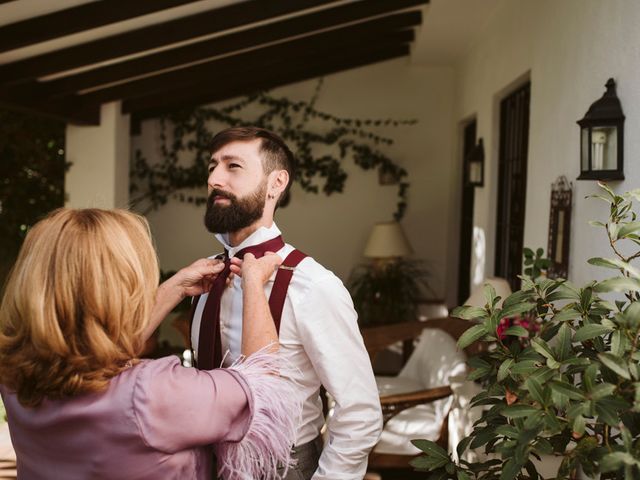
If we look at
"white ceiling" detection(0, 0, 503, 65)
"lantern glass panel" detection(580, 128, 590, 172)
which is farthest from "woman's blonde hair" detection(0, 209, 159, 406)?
"white ceiling" detection(0, 0, 503, 65)

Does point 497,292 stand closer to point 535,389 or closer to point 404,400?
point 404,400

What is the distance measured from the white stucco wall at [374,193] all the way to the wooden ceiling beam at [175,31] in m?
2.96

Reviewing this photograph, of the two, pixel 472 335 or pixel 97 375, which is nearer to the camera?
pixel 97 375

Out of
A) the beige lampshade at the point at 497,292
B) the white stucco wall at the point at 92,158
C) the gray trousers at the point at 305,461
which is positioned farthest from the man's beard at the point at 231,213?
the white stucco wall at the point at 92,158

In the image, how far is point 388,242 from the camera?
6.53 meters

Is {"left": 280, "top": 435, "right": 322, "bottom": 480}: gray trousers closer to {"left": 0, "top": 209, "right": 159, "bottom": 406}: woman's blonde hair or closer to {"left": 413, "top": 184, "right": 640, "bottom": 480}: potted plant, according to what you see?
{"left": 413, "top": 184, "right": 640, "bottom": 480}: potted plant

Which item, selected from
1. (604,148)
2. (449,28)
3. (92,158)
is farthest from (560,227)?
(92,158)

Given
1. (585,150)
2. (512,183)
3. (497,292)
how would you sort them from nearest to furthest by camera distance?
1. (585,150)
2. (497,292)
3. (512,183)

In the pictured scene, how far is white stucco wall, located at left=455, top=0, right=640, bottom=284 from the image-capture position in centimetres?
213

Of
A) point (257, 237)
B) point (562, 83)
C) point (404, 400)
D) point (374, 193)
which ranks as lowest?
point (404, 400)

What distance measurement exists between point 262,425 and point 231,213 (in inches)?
21.1

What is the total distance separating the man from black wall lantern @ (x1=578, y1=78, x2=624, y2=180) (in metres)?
1.07

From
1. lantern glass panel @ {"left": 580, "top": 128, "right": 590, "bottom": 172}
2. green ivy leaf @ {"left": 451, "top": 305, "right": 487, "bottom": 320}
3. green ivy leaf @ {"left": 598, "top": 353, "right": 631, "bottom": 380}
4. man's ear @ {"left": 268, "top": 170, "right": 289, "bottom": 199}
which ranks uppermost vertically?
lantern glass panel @ {"left": 580, "top": 128, "right": 590, "bottom": 172}

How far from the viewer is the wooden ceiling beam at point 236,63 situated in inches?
208
